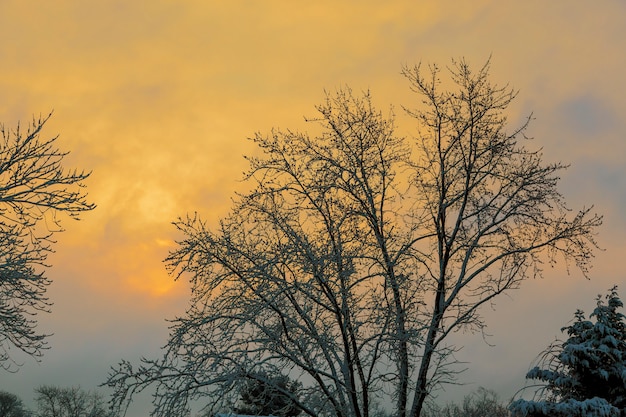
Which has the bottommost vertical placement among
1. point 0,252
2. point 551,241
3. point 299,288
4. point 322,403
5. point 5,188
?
point 322,403

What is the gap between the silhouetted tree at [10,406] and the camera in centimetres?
6203

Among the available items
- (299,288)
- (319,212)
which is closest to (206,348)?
(299,288)

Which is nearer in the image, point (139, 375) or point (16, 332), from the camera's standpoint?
point (139, 375)

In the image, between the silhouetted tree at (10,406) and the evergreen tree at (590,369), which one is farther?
the silhouetted tree at (10,406)

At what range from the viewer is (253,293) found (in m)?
15.3

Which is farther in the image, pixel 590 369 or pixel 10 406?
pixel 10 406

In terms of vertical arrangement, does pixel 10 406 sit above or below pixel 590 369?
above

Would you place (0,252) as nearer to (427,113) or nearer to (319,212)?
(319,212)

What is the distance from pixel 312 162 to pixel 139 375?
6.15 meters

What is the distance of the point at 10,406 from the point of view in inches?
2459

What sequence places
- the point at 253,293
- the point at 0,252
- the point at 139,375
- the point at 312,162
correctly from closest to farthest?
the point at 139,375 < the point at 253,293 < the point at 312,162 < the point at 0,252

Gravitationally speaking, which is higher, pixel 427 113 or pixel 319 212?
pixel 427 113

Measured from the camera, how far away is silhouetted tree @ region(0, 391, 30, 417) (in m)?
62.0

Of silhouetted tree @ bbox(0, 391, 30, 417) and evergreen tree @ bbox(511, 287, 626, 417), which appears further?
silhouetted tree @ bbox(0, 391, 30, 417)
